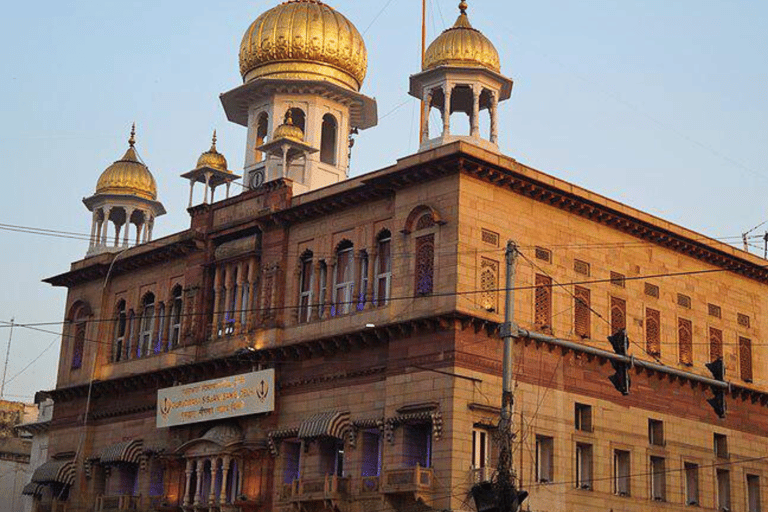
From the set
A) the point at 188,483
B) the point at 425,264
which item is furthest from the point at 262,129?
the point at 425,264

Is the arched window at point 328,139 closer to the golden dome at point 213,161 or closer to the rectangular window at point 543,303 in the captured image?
the golden dome at point 213,161

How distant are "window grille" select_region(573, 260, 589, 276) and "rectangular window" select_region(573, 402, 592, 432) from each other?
162 inches

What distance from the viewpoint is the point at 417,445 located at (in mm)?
35875

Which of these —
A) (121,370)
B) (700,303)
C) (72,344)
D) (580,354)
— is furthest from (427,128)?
(72,344)

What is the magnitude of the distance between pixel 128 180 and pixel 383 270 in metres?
18.7

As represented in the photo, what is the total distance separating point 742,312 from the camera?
148 feet

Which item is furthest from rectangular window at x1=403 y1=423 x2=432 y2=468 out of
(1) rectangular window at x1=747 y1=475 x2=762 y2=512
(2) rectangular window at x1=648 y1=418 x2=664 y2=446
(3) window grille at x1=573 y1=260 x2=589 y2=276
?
(1) rectangular window at x1=747 y1=475 x2=762 y2=512

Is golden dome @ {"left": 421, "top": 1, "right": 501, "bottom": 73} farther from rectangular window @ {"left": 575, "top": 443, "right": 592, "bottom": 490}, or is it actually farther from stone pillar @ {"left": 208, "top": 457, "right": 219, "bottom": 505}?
stone pillar @ {"left": 208, "top": 457, "right": 219, "bottom": 505}

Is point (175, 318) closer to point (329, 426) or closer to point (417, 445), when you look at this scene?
point (329, 426)

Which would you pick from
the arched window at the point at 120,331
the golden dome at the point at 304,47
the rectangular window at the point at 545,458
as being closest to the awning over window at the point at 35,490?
the arched window at the point at 120,331

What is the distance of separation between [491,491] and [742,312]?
83.0ft

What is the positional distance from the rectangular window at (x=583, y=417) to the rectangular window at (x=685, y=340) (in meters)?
5.20

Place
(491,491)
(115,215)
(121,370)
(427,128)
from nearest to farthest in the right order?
(491,491) < (427,128) < (121,370) < (115,215)

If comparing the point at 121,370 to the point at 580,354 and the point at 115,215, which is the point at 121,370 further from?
the point at 580,354
